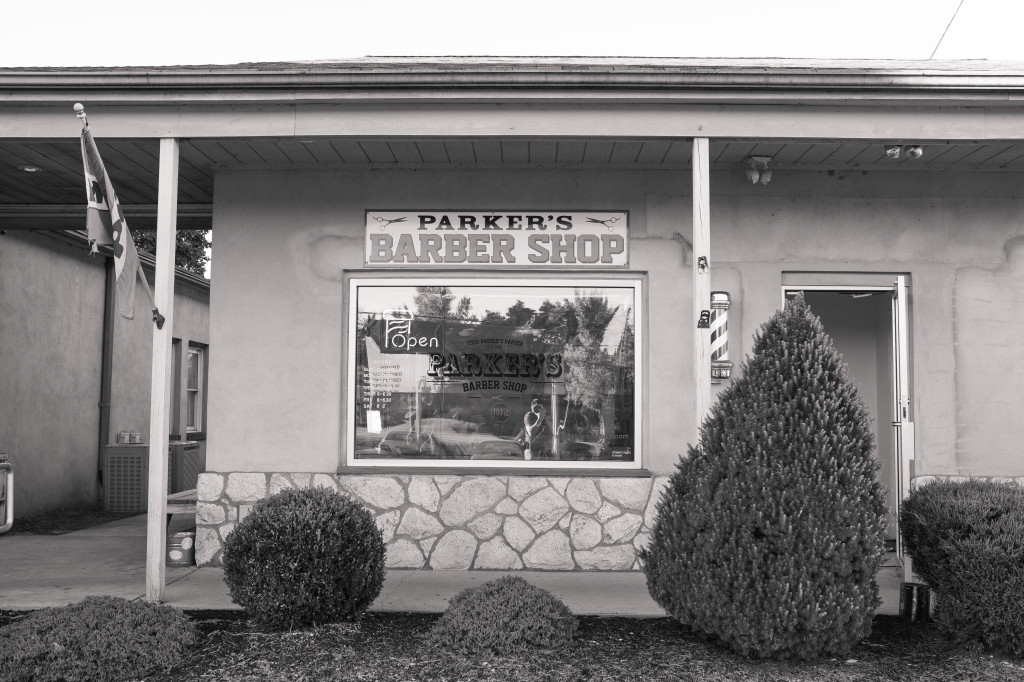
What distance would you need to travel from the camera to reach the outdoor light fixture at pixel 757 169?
280 inches

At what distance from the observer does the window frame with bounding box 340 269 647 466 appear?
7566 millimetres

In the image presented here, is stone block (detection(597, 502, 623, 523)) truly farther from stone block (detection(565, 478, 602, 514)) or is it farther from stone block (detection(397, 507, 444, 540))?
stone block (detection(397, 507, 444, 540))

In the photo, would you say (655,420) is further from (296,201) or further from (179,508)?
(179,508)

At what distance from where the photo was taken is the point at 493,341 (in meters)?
7.75

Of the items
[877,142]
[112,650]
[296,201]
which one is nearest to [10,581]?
[112,650]

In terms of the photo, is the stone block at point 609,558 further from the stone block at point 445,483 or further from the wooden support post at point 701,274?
the wooden support post at point 701,274

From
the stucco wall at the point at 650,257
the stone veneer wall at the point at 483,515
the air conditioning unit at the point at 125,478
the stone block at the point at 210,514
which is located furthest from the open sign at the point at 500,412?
the air conditioning unit at the point at 125,478

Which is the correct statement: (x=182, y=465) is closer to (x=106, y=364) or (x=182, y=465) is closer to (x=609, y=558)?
(x=106, y=364)

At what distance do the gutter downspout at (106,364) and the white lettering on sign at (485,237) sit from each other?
7.05m

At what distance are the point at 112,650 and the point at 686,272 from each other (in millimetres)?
5236

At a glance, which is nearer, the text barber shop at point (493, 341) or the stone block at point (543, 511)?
the stone block at point (543, 511)

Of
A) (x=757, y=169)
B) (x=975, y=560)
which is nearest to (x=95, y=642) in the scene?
(x=975, y=560)

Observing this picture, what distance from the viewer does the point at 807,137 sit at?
6195mm

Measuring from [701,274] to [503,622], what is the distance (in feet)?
9.10
